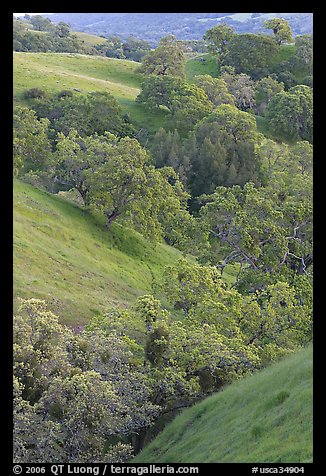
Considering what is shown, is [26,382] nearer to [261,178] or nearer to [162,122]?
[261,178]

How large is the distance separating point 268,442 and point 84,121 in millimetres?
54241

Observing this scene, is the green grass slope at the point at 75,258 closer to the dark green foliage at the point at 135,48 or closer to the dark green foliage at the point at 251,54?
the dark green foliage at the point at 251,54

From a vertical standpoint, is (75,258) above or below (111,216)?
below

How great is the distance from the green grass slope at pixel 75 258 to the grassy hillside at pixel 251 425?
442 inches

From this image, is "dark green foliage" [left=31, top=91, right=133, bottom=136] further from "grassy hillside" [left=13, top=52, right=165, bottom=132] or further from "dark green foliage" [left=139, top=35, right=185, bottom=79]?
"dark green foliage" [left=139, top=35, right=185, bottom=79]

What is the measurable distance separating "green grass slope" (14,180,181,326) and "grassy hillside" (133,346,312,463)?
11.2 m

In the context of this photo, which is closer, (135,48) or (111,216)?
(111,216)

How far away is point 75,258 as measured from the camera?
3634cm

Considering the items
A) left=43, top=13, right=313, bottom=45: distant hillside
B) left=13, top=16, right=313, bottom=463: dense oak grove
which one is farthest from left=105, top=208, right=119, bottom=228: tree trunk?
left=43, top=13, right=313, bottom=45: distant hillside

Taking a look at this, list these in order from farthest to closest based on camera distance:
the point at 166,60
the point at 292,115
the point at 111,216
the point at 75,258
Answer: the point at 166,60 < the point at 292,115 < the point at 111,216 < the point at 75,258

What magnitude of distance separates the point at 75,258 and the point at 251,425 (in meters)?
23.3

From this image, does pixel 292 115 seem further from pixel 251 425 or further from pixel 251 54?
pixel 251 425

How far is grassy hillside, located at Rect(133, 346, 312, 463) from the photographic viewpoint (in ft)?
43.0

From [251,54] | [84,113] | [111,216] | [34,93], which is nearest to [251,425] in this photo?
[111,216]
